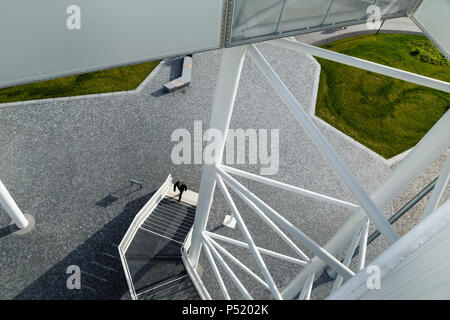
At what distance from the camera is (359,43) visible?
23047 millimetres

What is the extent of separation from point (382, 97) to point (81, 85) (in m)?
16.4

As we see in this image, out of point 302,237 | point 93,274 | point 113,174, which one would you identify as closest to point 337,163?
point 302,237

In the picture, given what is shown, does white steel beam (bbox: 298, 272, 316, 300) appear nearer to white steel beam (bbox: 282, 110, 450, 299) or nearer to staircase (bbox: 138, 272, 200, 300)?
white steel beam (bbox: 282, 110, 450, 299)

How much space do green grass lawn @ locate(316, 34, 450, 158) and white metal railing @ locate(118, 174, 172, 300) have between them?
962 centimetres

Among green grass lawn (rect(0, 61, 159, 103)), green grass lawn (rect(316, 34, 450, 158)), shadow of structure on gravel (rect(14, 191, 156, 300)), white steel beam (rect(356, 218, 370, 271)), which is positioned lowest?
shadow of structure on gravel (rect(14, 191, 156, 300))

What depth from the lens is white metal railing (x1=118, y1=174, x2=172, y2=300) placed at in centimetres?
1109

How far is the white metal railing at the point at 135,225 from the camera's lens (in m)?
11.1

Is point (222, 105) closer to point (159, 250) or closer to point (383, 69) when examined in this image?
point (383, 69)

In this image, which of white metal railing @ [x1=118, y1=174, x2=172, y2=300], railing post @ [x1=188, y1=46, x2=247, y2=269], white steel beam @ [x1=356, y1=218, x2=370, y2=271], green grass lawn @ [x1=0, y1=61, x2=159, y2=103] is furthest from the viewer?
green grass lawn @ [x1=0, y1=61, x2=159, y2=103]

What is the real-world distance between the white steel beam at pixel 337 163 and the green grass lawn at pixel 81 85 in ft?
40.8

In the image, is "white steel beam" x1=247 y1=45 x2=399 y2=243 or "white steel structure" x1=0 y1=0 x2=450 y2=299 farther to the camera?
"white steel beam" x1=247 y1=45 x2=399 y2=243

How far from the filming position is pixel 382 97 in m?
20.3

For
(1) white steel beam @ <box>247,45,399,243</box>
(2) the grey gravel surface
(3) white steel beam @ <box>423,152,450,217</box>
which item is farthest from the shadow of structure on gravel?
(3) white steel beam @ <box>423,152,450,217</box>

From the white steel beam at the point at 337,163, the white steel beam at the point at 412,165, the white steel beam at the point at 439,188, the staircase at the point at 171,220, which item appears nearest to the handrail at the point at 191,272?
the staircase at the point at 171,220
